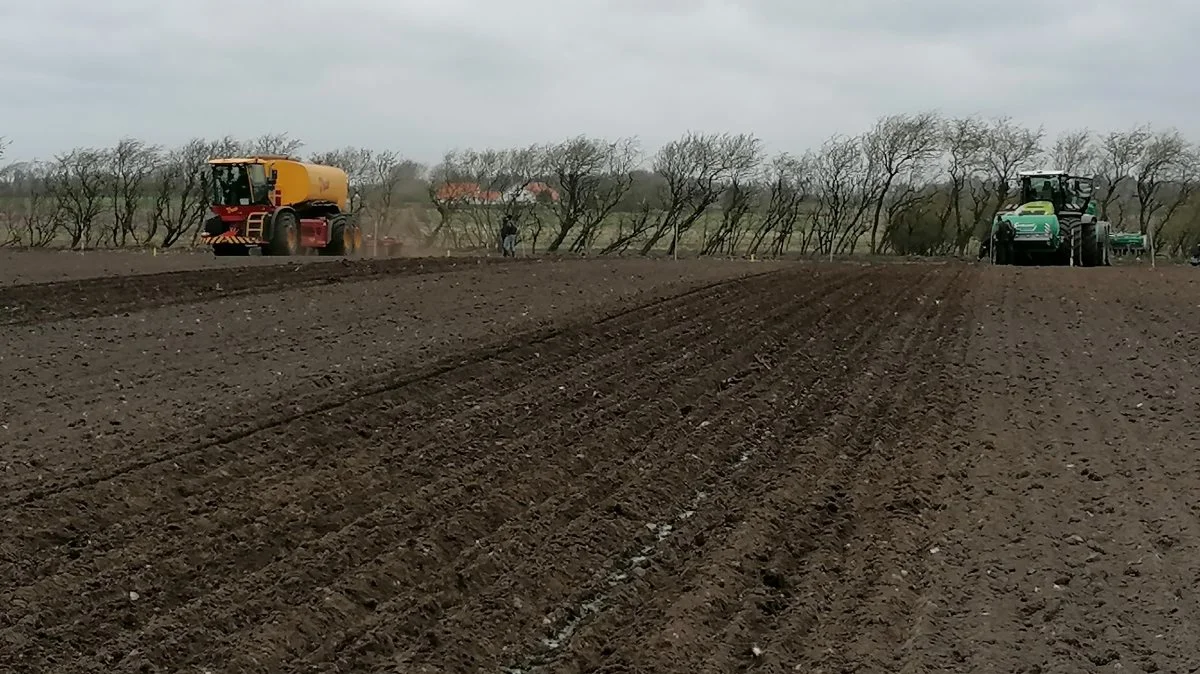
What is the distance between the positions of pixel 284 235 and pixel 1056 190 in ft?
71.6

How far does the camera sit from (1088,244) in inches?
1298

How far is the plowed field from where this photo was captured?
513 centimetres

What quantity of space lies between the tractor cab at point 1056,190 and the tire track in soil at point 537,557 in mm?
26495

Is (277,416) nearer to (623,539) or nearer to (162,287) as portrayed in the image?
(623,539)

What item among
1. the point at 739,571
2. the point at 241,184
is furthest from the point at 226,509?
the point at 241,184

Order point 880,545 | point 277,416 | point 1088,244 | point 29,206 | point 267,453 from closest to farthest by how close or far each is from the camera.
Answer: point 880,545, point 267,453, point 277,416, point 1088,244, point 29,206

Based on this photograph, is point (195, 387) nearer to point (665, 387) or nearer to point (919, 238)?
point (665, 387)

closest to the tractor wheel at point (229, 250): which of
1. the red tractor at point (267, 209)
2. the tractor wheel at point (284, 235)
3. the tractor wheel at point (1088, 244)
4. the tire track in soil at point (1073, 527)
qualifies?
the red tractor at point (267, 209)

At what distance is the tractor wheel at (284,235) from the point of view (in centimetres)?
3134

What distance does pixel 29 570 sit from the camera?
5.64m

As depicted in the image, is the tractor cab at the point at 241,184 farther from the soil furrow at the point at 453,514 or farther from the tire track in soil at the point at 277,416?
the soil furrow at the point at 453,514

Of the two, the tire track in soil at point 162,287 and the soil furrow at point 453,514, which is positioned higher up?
the tire track in soil at point 162,287

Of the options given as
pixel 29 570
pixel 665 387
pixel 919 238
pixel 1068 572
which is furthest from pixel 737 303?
pixel 919 238

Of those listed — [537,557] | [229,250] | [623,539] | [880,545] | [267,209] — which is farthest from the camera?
[229,250]
